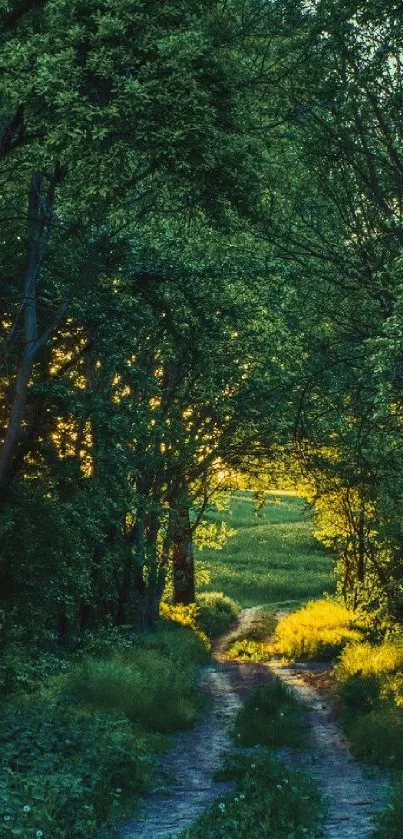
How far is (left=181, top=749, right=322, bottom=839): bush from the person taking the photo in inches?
428

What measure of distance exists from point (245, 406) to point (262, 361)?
6.46ft

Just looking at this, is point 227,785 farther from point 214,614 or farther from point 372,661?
point 214,614

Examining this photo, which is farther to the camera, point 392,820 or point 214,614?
point 214,614

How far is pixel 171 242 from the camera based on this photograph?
824 inches

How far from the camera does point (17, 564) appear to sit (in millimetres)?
17969

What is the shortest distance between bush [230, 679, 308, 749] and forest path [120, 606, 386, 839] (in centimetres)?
28

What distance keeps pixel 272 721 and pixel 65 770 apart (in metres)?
7.05

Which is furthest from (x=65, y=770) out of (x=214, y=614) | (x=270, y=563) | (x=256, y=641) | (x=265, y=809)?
(x=270, y=563)

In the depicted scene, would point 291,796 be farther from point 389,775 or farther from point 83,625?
point 83,625

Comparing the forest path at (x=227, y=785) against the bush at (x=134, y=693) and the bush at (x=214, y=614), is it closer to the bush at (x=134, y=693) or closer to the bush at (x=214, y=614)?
the bush at (x=134, y=693)

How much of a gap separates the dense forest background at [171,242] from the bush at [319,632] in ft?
17.8

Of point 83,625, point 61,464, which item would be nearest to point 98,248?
point 61,464

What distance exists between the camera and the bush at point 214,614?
138 ft

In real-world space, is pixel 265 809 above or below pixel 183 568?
below
